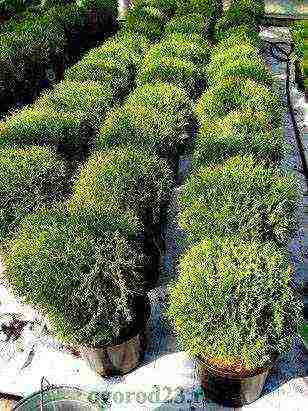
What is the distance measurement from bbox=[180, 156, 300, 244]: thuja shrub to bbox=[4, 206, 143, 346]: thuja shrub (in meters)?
1.02

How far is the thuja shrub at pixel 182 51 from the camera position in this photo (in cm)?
1108

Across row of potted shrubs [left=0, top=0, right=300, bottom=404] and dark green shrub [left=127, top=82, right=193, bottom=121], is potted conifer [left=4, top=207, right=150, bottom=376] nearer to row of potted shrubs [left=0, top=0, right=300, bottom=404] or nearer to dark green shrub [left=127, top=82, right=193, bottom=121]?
row of potted shrubs [left=0, top=0, right=300, bottom=404]

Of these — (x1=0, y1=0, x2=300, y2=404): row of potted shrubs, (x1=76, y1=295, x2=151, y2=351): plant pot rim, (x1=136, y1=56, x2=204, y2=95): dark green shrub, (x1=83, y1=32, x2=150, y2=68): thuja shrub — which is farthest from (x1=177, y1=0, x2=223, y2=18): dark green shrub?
(x1=76, y1=295, x2=151, y2=351): plant pot rim

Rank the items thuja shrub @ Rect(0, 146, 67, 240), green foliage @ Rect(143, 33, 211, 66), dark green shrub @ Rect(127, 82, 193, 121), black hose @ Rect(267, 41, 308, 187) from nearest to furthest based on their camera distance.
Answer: thuja shrub @ Rect(0, 146, 67, 240) → dark green shrub @ Rect(127, 82, 193, 121) → black hose @ Rect(267, 41, 308, 187) → green foliage @ Rect(143, 33, 211, 66)

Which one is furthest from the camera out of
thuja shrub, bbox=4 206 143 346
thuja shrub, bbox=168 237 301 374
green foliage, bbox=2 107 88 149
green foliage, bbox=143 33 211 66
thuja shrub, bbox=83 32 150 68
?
thuja shrub, bbox=83 32 150 68

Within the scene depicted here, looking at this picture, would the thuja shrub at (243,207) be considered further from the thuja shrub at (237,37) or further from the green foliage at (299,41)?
the green foliage at (299,41)

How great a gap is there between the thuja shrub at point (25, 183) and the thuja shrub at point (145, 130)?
108 cm

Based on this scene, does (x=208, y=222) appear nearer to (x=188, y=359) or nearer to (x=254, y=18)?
(x=188, y=359)

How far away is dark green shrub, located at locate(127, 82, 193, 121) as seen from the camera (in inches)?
332

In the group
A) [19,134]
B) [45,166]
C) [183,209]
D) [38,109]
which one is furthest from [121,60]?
[183,209]

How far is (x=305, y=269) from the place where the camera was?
6.97 meters

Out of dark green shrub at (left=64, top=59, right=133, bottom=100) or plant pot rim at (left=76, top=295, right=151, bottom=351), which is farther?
dark green shrub at (left=64, top=59, right=133, bottom=100)

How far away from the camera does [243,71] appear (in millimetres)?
9453

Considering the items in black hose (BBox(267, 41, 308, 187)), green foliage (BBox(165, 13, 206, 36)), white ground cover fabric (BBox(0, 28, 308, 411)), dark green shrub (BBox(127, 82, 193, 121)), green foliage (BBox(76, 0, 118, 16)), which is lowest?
white ground cover fabric (BBox(0, 28, 308, 411))
